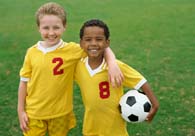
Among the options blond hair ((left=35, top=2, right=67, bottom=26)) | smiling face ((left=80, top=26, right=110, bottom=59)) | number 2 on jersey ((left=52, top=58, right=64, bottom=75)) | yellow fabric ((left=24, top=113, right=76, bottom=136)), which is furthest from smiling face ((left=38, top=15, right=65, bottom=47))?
yellow fabric ((left=24, top=113, right=76, bottom=136))

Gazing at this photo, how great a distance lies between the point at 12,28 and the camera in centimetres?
1184

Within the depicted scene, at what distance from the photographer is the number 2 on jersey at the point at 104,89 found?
3205mm

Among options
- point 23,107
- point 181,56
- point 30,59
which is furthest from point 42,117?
point 181,56

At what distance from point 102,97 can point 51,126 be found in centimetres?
62

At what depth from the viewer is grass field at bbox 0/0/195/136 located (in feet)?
17.0

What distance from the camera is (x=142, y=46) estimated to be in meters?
9.23

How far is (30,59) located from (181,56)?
17.0 feet

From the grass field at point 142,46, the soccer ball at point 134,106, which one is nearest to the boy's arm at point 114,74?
the soccer ball at point 134,106

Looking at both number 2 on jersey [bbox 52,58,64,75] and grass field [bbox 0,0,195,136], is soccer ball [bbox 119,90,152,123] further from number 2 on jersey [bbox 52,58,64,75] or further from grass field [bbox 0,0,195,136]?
grass field [bbox 0,0,195,136]

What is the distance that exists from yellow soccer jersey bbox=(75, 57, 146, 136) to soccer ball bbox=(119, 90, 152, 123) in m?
0.05

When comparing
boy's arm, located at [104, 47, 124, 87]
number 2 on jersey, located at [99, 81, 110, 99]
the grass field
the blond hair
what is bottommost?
the grass field

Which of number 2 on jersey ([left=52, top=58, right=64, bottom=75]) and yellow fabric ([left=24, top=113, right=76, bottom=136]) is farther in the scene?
yellow fabric ([left=24, top=113, right=76, bottom=136])

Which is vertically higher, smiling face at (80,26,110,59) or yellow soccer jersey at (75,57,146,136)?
smiling face at (80,26,110,59)

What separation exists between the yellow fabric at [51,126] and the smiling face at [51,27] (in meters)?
0.69
